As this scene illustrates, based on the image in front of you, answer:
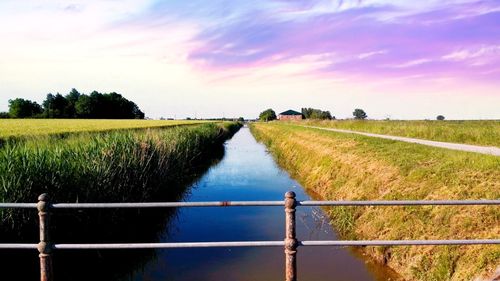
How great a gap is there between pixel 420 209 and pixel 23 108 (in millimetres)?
126754

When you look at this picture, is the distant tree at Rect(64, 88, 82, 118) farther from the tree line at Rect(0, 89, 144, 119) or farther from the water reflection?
the water reflection

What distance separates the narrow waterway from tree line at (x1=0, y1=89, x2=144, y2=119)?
11197cm

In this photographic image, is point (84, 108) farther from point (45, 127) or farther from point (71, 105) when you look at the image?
point (45, 127)

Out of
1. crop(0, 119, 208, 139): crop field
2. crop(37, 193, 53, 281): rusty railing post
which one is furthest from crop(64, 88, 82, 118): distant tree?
crop(37, 193, 53, 281): rusty railing post

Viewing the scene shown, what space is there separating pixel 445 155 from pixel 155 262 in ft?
34.0

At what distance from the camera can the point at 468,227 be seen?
28.7 ft

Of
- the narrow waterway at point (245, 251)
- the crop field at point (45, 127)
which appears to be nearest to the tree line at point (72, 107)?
the crop field at point (45, 127)

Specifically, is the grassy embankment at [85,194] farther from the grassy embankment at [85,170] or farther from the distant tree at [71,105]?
the distant tree at [71,105]

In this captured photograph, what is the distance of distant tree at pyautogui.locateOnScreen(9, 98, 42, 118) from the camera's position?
382ft

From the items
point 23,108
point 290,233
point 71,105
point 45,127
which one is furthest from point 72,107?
point 290,233

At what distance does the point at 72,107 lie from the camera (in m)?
128

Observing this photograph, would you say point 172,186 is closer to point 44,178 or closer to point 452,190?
point 44,178

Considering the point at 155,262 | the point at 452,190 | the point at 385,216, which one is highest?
the point at 452,190

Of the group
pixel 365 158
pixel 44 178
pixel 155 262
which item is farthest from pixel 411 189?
pixel 44 178
